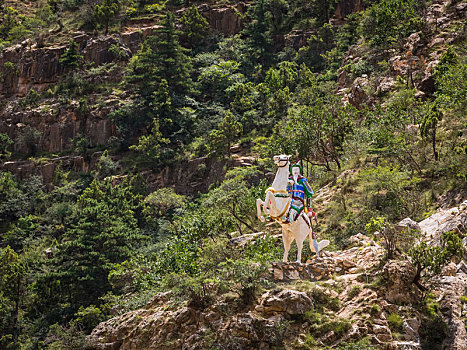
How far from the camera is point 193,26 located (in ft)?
205

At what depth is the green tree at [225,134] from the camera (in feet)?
146

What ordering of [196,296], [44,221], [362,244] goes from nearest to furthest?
[196,296], [362,244], [44,221]

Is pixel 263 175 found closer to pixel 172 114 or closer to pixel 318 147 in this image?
pixel 318 147

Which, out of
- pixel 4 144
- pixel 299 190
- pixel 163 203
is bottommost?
pixel 163 203

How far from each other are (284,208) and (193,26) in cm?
4869

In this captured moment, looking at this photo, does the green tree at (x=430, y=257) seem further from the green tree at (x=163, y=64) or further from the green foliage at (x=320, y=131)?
the green tree at (x=163, y=64)

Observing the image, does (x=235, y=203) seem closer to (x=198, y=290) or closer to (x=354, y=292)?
(x=198, y=290)

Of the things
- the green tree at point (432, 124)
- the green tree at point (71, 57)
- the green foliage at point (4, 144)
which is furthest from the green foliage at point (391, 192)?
the green tree at point (71, 57)

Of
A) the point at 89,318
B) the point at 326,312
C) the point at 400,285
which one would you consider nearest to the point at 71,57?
the point at 89,318

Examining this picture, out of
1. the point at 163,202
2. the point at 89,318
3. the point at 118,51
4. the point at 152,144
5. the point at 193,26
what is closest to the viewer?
the point at 89,318

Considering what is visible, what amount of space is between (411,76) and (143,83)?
2755 centimetres

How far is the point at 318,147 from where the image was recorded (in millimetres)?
34219

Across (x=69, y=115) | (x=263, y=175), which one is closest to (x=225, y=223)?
(x=263, y=175)

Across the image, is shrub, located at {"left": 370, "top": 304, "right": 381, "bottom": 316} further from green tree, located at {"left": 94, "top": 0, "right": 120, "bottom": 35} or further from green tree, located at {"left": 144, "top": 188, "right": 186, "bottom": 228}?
green tree, located at {"left": 94, "top": 0, "right": 120, "bottom": 35}
